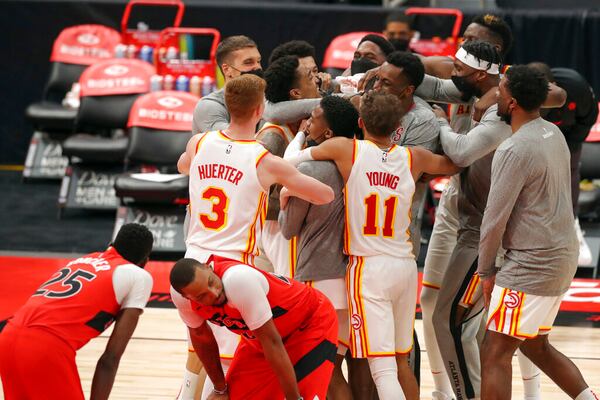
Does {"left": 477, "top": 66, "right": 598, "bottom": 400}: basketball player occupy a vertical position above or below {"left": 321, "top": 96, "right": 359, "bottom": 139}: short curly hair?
below

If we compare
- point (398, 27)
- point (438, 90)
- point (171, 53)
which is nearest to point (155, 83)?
Result: point (171, 53)

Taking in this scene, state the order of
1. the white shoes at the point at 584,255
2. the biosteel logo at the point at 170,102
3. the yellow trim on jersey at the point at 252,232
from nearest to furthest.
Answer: the yellow trim on jersey at the point at 252,232, the white shoes at the point at 584,255, the biosteel logo at the point at 170,102

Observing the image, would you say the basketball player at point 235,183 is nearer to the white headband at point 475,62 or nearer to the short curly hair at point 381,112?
the short curly hair at point 381,112

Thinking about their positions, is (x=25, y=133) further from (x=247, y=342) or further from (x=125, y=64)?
(x=247, y=342)

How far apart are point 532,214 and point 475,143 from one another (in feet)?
1.42

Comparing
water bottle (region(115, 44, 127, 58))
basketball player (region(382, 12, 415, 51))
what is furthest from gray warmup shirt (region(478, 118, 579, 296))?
water bottle (region(115, 44, 127, 58))

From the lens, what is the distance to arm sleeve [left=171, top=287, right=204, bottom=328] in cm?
474

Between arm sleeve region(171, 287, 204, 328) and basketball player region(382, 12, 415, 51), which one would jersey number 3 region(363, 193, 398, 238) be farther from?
basketball player region(382, 12, 415, 51)

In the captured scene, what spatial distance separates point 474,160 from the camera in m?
5.32

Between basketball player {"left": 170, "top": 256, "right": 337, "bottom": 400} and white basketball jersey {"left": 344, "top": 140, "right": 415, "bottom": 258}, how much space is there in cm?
43

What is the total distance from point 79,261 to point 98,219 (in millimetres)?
5407

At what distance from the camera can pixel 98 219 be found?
10500mm

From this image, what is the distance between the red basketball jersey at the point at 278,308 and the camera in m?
4.61

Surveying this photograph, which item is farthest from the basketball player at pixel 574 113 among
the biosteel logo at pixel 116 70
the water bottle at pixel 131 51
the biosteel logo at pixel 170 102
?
the water bottle at pixel 131 51
